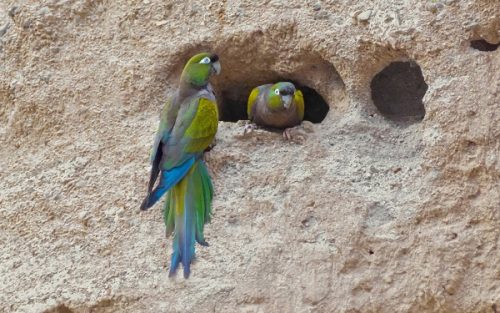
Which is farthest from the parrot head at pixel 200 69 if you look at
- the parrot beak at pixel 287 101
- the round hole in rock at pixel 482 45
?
the round hole in rock at pixel 482 45

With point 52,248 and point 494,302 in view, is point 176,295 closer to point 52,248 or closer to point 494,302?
point 52,248

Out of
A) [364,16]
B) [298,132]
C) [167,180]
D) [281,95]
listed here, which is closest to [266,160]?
[298,132]

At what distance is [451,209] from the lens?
292 centimetres

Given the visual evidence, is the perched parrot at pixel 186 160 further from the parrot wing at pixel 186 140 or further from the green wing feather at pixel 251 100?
the green wing feather at pixel 251 100

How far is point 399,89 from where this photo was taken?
3.53m

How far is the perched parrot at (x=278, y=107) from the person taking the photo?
3350 mm

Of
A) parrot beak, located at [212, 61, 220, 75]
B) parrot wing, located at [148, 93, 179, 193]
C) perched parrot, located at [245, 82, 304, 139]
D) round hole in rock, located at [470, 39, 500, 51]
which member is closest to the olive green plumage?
perched parrot, located at [245, 82, 304, 139]

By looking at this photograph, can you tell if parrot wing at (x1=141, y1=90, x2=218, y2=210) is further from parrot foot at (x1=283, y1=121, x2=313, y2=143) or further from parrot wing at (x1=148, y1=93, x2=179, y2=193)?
parrot foot at (x1=283, y1=121, x2=313, y2=143)

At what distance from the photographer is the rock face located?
293cm

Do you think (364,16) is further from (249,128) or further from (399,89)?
(249,128)

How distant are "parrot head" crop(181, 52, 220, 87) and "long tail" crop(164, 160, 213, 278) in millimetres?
279

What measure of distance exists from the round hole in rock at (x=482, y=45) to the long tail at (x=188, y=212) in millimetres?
857

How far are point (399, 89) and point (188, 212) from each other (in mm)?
891

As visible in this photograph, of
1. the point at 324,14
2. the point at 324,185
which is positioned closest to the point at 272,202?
the point at 324,185
